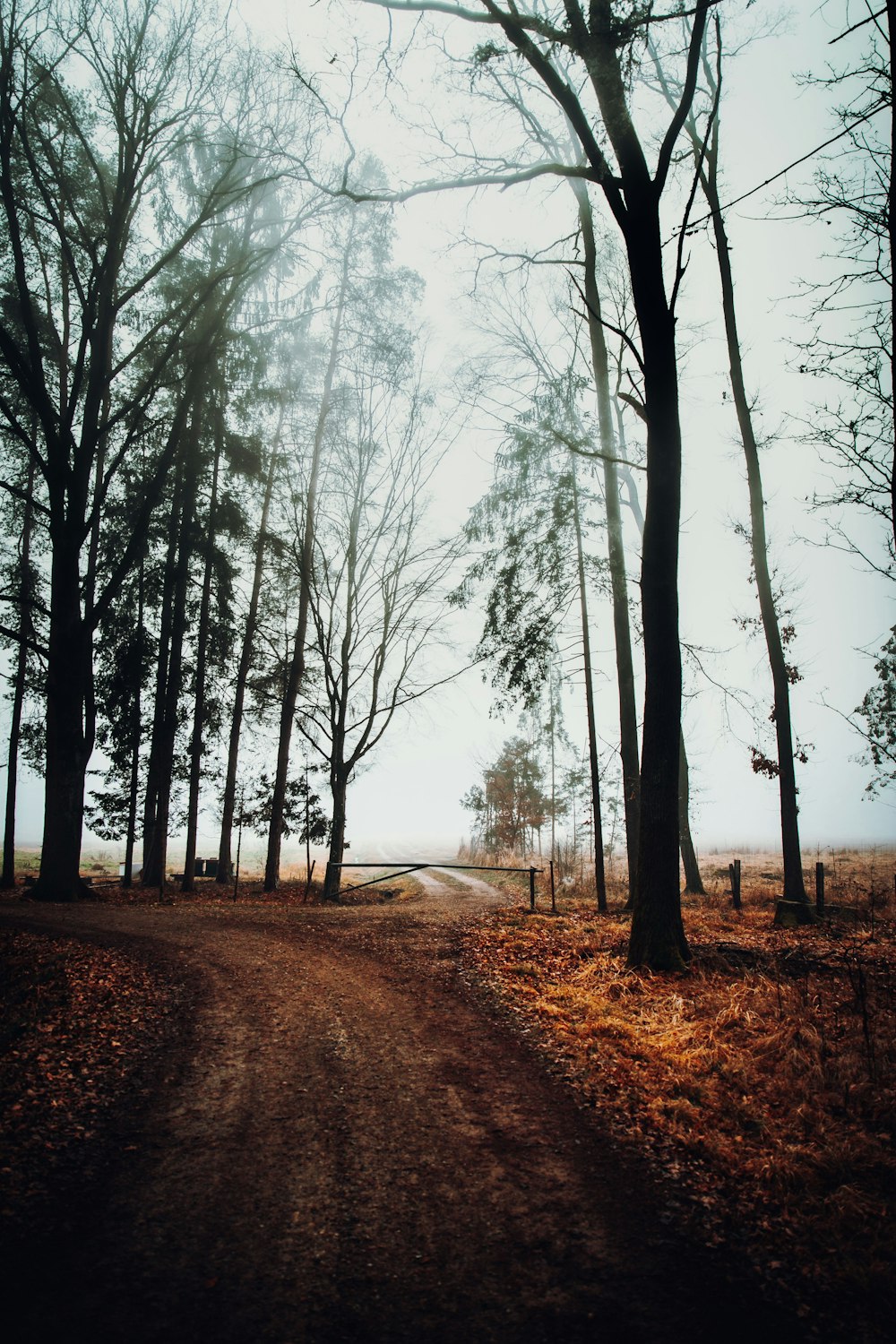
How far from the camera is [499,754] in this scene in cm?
3862

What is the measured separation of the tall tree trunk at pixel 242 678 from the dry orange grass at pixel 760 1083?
37.4 ft

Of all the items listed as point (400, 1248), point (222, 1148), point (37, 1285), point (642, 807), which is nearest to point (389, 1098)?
point (222, 1148)

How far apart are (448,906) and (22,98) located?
Answer: 1711 cm

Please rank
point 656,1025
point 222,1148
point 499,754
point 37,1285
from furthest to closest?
1. point 499,754
2. point 656,1025
3. point 222,1148
4. point 37,1285

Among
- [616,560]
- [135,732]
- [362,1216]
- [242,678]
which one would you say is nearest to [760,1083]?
[362,1216]

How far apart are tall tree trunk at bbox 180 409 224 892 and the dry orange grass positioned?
10407 mm

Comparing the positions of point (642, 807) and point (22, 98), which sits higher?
point (22, 98)

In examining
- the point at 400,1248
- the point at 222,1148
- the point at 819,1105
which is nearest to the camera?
the point at 400,1248

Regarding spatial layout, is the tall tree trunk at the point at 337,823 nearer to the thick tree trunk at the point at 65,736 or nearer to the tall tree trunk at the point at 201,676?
the tall tree trunk at the point at 201,676

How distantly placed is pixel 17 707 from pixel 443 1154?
17.7 metres

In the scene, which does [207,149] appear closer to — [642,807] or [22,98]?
[22,98]

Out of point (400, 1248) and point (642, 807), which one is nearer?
point (400, 1248)

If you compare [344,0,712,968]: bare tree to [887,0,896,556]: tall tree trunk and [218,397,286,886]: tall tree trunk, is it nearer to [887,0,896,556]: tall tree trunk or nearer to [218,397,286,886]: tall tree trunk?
[887,0,896,556]: tall tree trunk

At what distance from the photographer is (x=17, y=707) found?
1667cm
